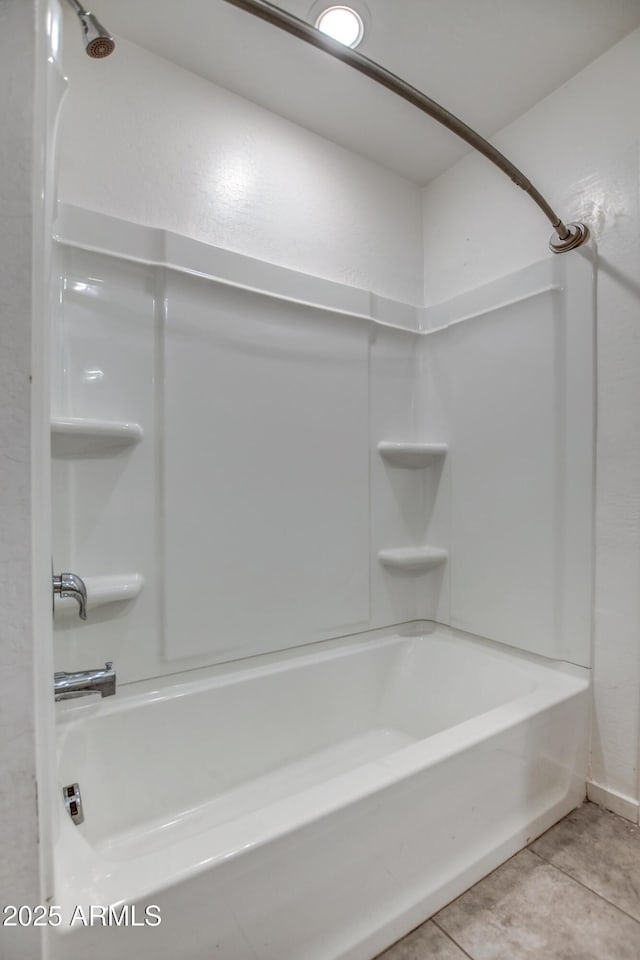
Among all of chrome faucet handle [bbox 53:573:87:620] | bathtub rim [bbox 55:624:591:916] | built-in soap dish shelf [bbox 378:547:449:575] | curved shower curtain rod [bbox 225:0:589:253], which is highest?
curved shower curtain rod [bbox 225:0:589:253]

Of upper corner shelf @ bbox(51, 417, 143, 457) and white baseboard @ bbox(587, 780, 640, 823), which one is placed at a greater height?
upper corner shelf @ bbox(51, 417, 143, 457)

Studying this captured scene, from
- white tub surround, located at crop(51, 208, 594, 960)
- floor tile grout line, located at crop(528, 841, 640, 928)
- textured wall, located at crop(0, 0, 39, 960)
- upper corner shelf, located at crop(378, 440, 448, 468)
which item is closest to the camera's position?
textured wall, located at crop(0, 0, 39, 960)

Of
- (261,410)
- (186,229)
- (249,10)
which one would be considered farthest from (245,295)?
(249,10)

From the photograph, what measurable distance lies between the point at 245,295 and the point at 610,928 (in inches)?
77.0

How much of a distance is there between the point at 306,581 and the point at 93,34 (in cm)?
152

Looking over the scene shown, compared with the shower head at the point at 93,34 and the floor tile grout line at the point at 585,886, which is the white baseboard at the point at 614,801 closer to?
the floor tile grout line at the point at 585,886

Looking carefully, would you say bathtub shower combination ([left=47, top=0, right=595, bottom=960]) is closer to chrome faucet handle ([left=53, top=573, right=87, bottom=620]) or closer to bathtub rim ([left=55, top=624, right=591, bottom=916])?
bathtub rim ([left=55, top=624, right=591, bottom=916])

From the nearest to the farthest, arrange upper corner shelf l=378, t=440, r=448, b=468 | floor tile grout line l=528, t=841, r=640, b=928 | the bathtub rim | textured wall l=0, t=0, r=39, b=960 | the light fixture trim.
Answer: textured wall l=0, t=0, r=39, b=960, the bathtub rim, floor tile grout line l=528, t=841, r=640, b=928, the light fixture trim, upper corner shelf l=378, t=440, r=448, b=468

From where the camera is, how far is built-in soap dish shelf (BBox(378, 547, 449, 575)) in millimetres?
1892

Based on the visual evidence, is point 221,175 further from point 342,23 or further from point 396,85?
point 396,85

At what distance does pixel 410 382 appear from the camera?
2.02 meters

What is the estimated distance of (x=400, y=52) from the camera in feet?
4.79

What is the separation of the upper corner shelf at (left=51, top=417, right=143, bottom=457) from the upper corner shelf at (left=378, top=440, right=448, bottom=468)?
0.97 metres

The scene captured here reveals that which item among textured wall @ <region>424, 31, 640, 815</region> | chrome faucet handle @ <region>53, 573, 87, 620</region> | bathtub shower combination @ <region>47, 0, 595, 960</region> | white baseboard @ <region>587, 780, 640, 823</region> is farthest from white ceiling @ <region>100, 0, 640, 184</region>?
white baseboard @ <region>587, 780, 640, 823</region>
